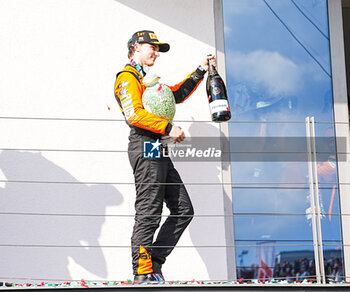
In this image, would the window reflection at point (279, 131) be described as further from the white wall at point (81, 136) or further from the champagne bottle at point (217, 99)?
the champagne bottle at point (217, 99)

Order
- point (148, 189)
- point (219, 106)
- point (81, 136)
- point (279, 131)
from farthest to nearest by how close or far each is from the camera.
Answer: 1. point (279, 131)
2. point (81, 136)
3. point (219, 106)
4. point (148, 189)

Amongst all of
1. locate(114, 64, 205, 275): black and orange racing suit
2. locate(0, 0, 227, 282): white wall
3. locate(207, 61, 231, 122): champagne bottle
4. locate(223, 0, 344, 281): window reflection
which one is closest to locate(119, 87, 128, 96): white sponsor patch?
locate(114, 64, 205, 275): black and orange racing suit

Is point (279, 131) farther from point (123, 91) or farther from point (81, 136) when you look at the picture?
point (123, 91)

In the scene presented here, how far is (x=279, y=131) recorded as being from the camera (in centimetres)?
404

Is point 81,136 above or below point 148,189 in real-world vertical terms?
above

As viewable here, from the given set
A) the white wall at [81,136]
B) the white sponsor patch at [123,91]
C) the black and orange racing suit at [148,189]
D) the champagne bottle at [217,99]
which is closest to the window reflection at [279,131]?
the white wall at [81,136]

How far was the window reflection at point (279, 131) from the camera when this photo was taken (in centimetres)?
388

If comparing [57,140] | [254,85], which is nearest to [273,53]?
[254,85]

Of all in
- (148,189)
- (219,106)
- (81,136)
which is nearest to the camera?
(148,189)

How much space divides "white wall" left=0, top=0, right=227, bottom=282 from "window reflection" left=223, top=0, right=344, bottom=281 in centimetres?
17

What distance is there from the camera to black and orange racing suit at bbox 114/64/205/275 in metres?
2.98

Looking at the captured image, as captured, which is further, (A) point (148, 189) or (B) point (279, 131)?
(B) point (279, 131)

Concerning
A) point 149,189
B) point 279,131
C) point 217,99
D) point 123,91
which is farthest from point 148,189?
point 279,131

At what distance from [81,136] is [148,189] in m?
0.92
